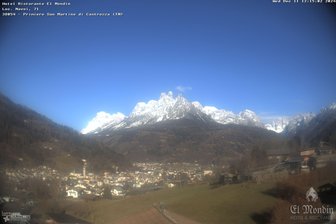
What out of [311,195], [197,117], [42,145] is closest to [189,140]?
[197,117]

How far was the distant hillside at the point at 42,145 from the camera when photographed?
658 cm

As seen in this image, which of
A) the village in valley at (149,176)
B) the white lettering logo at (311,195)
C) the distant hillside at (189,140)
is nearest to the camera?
the white lettering logo at (311,195)

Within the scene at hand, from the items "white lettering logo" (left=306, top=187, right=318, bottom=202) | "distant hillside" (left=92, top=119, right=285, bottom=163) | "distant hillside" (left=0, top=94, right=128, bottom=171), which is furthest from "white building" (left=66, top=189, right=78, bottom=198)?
"white lettering logo" (left=306, top=187, right=318, bottom=202)

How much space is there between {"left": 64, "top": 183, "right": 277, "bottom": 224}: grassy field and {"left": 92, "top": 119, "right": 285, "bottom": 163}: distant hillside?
72cm

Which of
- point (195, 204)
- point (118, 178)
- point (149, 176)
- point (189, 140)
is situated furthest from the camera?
point (189, 140)

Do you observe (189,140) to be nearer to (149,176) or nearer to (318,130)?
(149,176)

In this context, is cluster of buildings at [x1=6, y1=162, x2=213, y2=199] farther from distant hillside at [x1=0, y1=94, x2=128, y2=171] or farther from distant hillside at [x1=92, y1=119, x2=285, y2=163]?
distant hillside at [x1=92, y1=119, x2=285, y2=163]

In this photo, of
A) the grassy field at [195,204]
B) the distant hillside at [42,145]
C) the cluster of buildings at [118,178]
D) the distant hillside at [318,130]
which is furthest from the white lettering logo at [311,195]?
the distant hillside at [42,145]

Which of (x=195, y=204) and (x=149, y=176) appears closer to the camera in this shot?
(x=195, y=204)

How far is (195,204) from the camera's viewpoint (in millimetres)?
6504

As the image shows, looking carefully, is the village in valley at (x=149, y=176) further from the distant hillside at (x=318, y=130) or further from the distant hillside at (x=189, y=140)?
the distant hillside at (x=189, y=140)

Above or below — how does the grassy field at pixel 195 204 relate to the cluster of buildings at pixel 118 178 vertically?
below

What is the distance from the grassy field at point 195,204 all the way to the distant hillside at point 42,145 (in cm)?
100

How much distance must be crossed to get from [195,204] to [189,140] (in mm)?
2439
